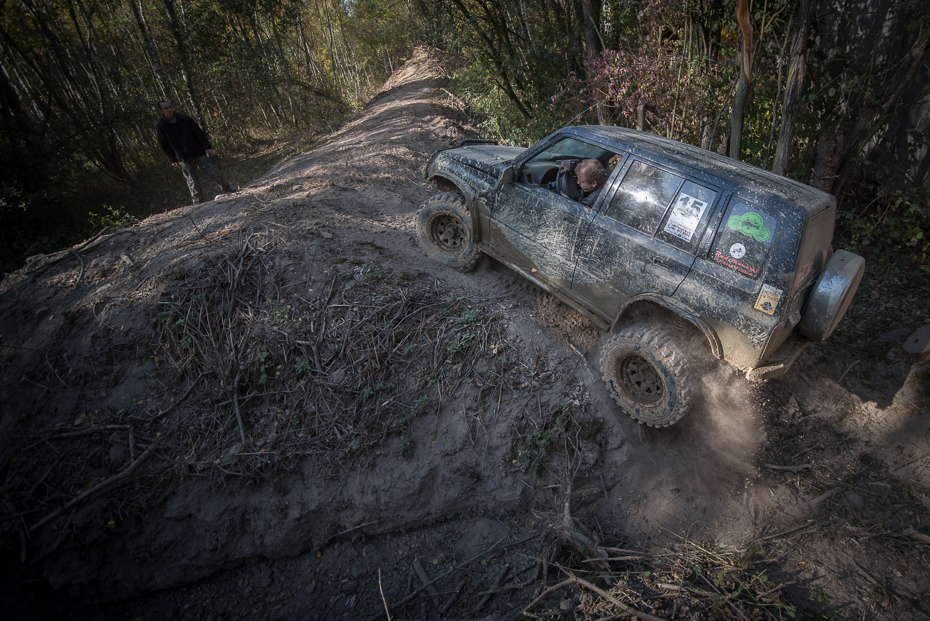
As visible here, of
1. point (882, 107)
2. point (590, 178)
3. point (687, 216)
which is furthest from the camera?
point (882, 107)

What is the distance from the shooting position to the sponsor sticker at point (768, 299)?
102 inches

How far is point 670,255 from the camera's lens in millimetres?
2955

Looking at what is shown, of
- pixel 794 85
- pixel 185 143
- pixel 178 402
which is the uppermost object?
pixel 794 85

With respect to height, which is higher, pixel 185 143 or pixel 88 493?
pixel 185 143

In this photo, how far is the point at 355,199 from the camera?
5.92m

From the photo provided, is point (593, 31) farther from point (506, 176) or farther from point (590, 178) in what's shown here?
point (590, 178)

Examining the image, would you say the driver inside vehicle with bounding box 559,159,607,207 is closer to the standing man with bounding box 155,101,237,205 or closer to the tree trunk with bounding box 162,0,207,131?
the standing man with bounding box 155,101,237,205

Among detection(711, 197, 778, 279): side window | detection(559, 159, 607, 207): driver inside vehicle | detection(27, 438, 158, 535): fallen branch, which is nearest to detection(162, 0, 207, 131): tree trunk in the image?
detection(27, 438, 158, 535): fallen branch

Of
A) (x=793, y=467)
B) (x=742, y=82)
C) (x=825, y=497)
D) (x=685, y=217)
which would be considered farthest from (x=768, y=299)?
(x=742, y=82)

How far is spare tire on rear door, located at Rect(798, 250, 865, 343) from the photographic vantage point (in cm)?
269

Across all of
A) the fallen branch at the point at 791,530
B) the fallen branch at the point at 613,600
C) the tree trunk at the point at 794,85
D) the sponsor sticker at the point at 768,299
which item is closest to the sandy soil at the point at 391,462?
the fallen branch at the point at 791,530

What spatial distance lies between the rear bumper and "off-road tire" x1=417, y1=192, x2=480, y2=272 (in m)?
2.59

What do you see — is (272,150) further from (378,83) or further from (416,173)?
(378,83)

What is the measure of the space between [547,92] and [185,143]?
5.78 metres
